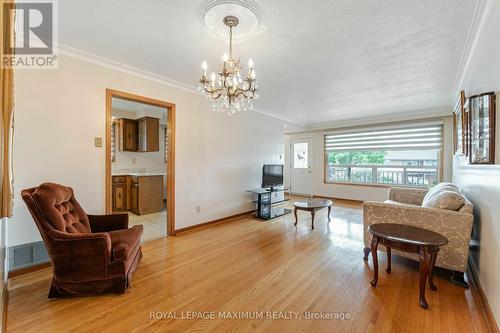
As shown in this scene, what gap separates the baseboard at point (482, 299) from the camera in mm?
1572

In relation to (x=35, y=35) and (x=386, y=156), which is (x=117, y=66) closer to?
(x=35, y=35)

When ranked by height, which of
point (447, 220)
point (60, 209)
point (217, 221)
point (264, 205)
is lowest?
point (217, 221)

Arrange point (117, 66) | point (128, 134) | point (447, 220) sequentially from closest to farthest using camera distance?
point (447, 220) → point (117, 66) → point (128, 134)

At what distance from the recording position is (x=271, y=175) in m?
5.04

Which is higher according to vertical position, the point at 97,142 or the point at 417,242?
the point at 97,142

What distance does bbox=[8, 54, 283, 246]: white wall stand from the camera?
2295 mm

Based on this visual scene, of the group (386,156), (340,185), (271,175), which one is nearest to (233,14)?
(271,175)

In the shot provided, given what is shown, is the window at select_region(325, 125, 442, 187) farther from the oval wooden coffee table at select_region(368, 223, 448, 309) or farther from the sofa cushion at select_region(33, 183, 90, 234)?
the sofa cushion at select_region(33, 183, 90, 234)

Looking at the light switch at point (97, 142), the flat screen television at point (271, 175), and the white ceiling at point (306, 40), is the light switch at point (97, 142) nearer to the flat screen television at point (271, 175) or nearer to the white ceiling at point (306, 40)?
the white ceiling at point (306, 40)

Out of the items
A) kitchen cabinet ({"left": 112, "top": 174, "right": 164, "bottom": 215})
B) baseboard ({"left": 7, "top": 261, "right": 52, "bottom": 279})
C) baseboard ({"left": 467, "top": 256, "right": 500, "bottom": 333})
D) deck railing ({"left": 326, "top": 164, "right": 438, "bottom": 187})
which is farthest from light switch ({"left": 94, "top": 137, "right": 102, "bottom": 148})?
deck railing ({"left": 326, "top": 164, "right": 438, "bottom": 187})

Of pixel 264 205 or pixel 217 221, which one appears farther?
pixel 264 205

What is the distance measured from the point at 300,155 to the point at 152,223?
17.7 feet

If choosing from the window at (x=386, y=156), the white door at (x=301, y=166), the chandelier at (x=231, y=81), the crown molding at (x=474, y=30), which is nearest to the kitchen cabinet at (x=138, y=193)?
the chandelier at (x=231, y=81)

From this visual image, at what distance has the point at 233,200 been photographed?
15.1 feet
